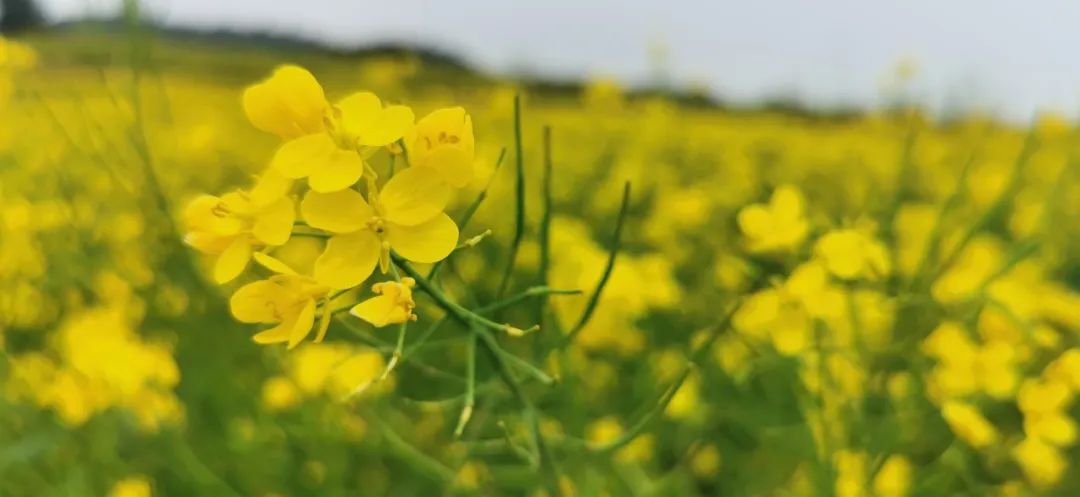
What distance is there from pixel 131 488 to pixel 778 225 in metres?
0.54

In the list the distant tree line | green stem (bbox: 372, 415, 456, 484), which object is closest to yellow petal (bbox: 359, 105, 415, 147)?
green stem (bbox: 372, 415, 456, 484)

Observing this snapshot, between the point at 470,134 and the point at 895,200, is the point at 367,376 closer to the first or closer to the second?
the point at 895,200

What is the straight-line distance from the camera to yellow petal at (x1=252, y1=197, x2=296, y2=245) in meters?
0.32

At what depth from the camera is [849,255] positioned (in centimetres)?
59

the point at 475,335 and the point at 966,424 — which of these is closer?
the point at 475,335

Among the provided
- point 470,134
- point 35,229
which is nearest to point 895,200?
point 470,134

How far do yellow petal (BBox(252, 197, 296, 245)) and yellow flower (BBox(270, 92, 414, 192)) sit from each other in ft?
0.04

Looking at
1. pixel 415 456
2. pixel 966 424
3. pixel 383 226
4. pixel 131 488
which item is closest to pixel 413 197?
pixel 383 226

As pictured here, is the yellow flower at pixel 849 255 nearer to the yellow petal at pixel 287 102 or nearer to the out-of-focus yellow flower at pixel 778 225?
the out-of-focus yellow flower at pixel 778 225

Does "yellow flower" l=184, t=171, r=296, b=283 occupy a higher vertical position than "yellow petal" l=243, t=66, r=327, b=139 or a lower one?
lower

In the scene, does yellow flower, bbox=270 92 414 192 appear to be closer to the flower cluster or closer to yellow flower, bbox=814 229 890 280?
the flower cluster

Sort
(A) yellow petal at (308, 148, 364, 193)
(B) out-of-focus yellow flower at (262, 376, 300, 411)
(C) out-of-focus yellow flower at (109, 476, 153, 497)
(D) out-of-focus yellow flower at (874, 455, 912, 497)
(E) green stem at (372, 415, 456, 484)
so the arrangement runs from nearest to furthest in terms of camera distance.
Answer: (A) yellow petal at (308, 148, 364, 193), (E) green stem at (372, 415, 456, 484), (D) out-of-focus yellow flower at (874, 455, 912, 497), (C) out-of-focus yellow flower at (109, 476, 153, 497), (B) out-of-focus yellow flower at (262, 376, 300, 411)

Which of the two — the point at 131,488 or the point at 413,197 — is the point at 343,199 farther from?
the point at 131,488

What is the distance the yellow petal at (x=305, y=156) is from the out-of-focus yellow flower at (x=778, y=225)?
0.38 m
